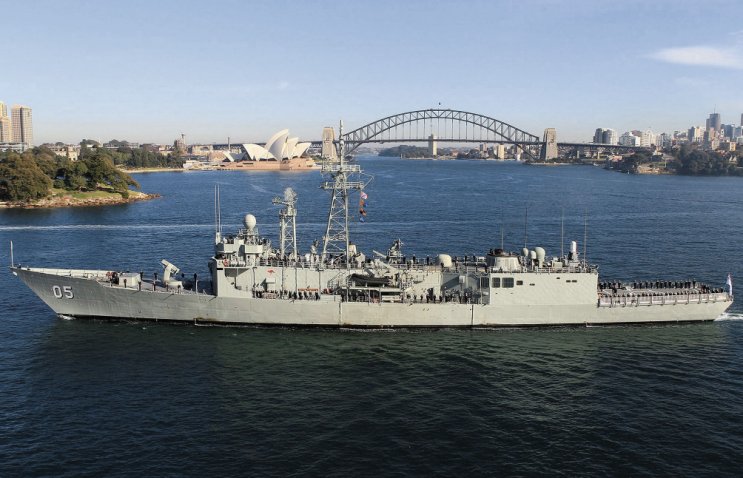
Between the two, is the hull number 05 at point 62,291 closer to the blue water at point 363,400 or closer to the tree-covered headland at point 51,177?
the blue water at point 363,400

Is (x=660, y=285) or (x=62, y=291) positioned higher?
(x=660, y=285)

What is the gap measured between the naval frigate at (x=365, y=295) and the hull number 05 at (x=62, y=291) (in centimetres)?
6

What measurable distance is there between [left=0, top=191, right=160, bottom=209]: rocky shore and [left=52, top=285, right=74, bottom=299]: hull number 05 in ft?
224

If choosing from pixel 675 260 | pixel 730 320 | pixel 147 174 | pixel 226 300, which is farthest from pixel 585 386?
pixel 147 174

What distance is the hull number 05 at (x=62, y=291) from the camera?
35.5 metres

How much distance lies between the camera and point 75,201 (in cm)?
9975

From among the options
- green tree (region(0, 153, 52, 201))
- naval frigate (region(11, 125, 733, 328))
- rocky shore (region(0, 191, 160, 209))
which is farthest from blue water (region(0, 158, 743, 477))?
green tree (region(0, 153, 52, 201))

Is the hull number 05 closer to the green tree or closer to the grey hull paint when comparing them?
Result: the grey hull paint

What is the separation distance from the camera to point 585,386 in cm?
2784

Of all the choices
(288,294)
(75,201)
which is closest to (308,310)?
(288,294)

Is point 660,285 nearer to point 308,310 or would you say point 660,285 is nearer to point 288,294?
point 308,310

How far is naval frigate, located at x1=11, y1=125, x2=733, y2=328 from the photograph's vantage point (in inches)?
1363

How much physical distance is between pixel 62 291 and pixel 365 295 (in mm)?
18160

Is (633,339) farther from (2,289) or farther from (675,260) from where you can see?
(2,289)
